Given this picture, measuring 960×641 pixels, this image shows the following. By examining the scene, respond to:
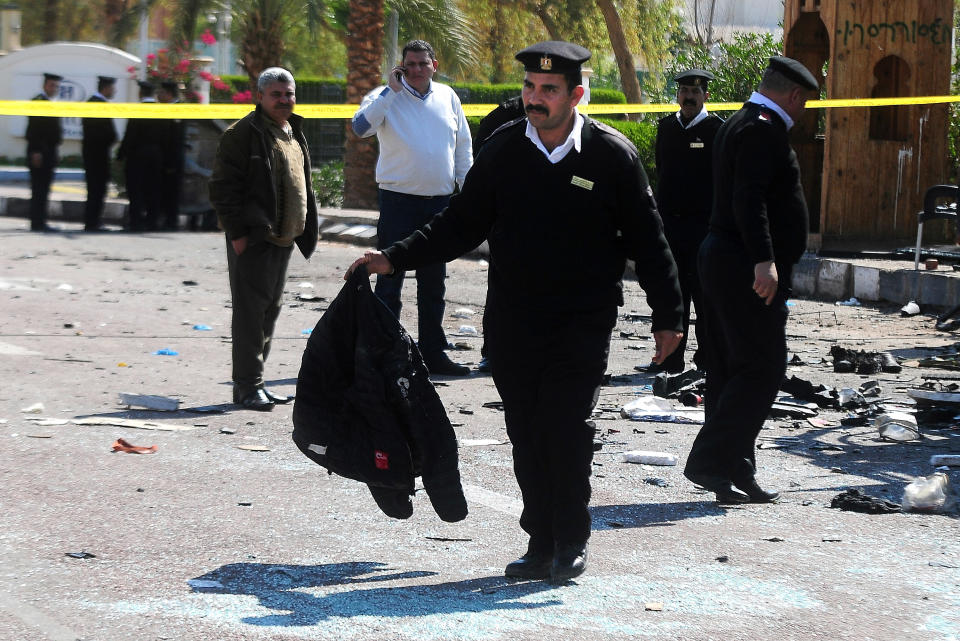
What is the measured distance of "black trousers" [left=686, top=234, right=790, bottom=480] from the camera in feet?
20.1

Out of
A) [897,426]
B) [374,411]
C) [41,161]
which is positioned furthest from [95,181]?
[374,411]

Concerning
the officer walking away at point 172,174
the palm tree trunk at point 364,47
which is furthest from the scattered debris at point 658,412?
the palm tree trunk at point 364,47

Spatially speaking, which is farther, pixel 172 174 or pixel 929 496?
pixel 172 174

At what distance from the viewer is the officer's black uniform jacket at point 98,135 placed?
1905 cm

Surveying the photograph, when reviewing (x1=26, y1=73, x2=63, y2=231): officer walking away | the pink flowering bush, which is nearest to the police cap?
(x1=26, y1=73, x2=63, y2=231): officer walking away

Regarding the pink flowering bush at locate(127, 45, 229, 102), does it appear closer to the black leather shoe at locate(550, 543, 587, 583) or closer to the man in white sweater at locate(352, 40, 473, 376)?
the man in white sweater at locate(352, 40, 473, 376)

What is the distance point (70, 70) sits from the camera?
3138 cm

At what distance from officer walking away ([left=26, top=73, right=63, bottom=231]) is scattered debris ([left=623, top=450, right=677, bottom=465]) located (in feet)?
43.1

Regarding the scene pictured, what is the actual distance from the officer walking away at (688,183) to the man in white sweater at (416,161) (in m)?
1.47

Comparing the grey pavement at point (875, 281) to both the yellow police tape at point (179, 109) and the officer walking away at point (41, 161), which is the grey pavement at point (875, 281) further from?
the officer walking away at point (41, 161)

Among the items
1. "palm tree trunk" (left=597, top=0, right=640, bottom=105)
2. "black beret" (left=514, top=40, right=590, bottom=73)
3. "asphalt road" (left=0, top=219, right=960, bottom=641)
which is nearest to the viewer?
"asphalt road" (left=0, top=219, right=960, bottom=641)

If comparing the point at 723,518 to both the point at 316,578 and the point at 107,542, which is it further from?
the point at 107,542

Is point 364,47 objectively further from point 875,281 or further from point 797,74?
point 797,74

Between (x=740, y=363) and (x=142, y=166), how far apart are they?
1435 centimetres
